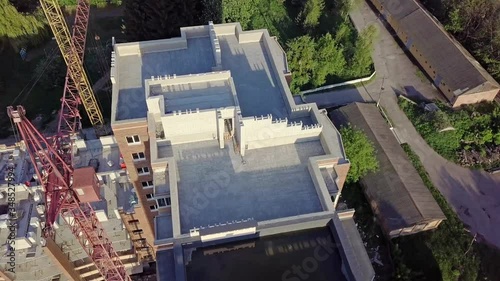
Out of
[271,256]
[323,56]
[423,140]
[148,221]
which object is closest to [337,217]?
[271,256]

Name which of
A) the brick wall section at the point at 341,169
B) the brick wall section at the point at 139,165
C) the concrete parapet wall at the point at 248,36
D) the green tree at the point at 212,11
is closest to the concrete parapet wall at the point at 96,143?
the brick wall section at the point at 139,165

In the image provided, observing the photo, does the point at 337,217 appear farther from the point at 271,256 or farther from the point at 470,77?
the point at 470,77

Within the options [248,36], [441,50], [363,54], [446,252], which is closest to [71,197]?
[248,36]

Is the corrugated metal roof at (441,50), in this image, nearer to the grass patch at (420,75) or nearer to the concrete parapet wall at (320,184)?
the grass patch at (420,75)

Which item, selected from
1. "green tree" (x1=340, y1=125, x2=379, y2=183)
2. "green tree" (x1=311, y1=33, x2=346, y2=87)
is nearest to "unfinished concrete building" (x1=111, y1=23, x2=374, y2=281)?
"green tree" (x1=340, y1=125, x2=379, y2=183)

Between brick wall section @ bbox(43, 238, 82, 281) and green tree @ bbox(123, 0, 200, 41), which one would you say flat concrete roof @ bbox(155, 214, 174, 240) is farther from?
green tree @ bbox(123, 0, 200, 41)

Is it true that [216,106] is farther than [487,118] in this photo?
No
